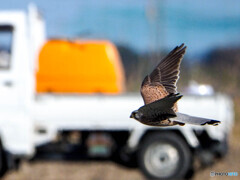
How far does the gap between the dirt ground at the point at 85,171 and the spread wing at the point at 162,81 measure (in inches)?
180

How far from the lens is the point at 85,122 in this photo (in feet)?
26.3

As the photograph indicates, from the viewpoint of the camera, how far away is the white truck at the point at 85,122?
7.71 m

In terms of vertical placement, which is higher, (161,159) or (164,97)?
(164,97)

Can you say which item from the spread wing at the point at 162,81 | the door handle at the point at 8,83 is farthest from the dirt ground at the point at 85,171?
the spread wing at the point at 162,81

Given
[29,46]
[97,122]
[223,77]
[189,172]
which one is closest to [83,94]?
[97,122]

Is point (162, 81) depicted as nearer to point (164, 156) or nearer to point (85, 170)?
point (164, 156)

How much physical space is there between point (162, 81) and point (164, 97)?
59 cm

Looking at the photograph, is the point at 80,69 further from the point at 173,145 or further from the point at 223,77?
the point at 223,77

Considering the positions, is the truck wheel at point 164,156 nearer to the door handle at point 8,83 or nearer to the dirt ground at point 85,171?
the dirt ground at point 85,171

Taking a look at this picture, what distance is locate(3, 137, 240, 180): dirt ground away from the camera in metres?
8.16

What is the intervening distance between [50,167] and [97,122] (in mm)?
1199

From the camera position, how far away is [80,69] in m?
8.26

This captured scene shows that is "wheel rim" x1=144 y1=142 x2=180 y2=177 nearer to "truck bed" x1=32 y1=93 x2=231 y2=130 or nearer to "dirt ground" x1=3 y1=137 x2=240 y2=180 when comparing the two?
"dirt ground" x1=3 y1=137 x2=240 y2=180

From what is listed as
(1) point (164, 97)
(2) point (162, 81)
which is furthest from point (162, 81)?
(1) point (164, 97)
